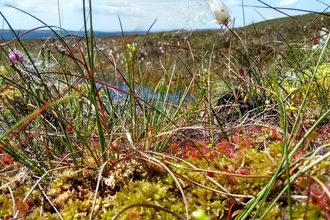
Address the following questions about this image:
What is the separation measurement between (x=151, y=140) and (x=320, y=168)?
0.75 meters

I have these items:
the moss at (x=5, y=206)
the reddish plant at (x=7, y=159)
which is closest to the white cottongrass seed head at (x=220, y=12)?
the reddish plant at (x=7, y=159)

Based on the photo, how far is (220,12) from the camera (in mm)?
2414

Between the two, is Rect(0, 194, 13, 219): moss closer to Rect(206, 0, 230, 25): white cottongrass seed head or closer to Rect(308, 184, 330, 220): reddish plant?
Rect(308, 184, 330, 220): reddish plant

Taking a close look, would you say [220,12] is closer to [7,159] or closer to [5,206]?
[7,159]

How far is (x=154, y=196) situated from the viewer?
1487 mm

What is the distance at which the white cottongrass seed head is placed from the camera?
242cm

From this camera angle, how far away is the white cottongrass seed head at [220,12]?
7.93 ft

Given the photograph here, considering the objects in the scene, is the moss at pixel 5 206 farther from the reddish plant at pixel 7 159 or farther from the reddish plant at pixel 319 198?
the reddish plant at pixel 319 198

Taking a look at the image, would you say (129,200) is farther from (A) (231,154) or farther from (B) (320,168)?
(B) (320,168)

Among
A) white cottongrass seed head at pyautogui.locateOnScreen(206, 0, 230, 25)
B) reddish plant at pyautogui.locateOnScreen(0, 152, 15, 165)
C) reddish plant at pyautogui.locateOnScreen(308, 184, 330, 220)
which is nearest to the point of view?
reddish plant at pyautogui.locateOnScreen(308, 184, 330, 220)

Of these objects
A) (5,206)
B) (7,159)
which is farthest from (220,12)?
(5,206)

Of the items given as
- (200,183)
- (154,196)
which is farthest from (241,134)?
(154,196)

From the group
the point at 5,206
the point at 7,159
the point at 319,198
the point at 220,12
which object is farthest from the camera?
the point at 220,12

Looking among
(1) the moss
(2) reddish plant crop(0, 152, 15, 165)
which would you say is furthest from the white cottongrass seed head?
(1) the moss
